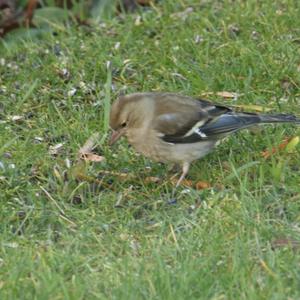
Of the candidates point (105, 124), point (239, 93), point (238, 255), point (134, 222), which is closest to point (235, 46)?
point (239, 93)

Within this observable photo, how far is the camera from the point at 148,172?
669 cm

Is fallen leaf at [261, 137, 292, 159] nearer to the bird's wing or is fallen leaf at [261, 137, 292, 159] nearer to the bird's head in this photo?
the bird's wing

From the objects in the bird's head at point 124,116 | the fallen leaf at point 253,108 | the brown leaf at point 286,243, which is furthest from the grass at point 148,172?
the bird's head at point 124,116

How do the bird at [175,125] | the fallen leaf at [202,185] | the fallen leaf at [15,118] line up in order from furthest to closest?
1. the fallen leaf at [15,118]
2. the bird at [175,125]
3. the fallen leaf at [202,185]

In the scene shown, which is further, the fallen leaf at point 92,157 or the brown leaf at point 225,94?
the brown leaf at point 225,94

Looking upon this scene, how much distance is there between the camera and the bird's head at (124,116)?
21.5 ft

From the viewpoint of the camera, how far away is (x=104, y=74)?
796 cm

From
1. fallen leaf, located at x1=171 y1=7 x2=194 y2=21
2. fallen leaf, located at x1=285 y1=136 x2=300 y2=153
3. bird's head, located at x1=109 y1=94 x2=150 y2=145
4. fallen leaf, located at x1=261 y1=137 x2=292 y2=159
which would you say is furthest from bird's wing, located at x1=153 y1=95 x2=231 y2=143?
fallen leaf, located at x1=171 y1=7 x2=194 y2=21

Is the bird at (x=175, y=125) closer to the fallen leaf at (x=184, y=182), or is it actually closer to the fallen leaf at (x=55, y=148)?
the fallen leaf at (x=184, y=182)

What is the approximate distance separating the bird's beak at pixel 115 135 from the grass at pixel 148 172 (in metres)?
0.22

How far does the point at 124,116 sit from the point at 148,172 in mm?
389

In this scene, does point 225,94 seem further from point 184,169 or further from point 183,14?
point 183,14

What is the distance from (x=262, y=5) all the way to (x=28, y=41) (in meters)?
1.91

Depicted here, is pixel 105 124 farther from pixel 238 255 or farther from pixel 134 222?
pixel 238 255
